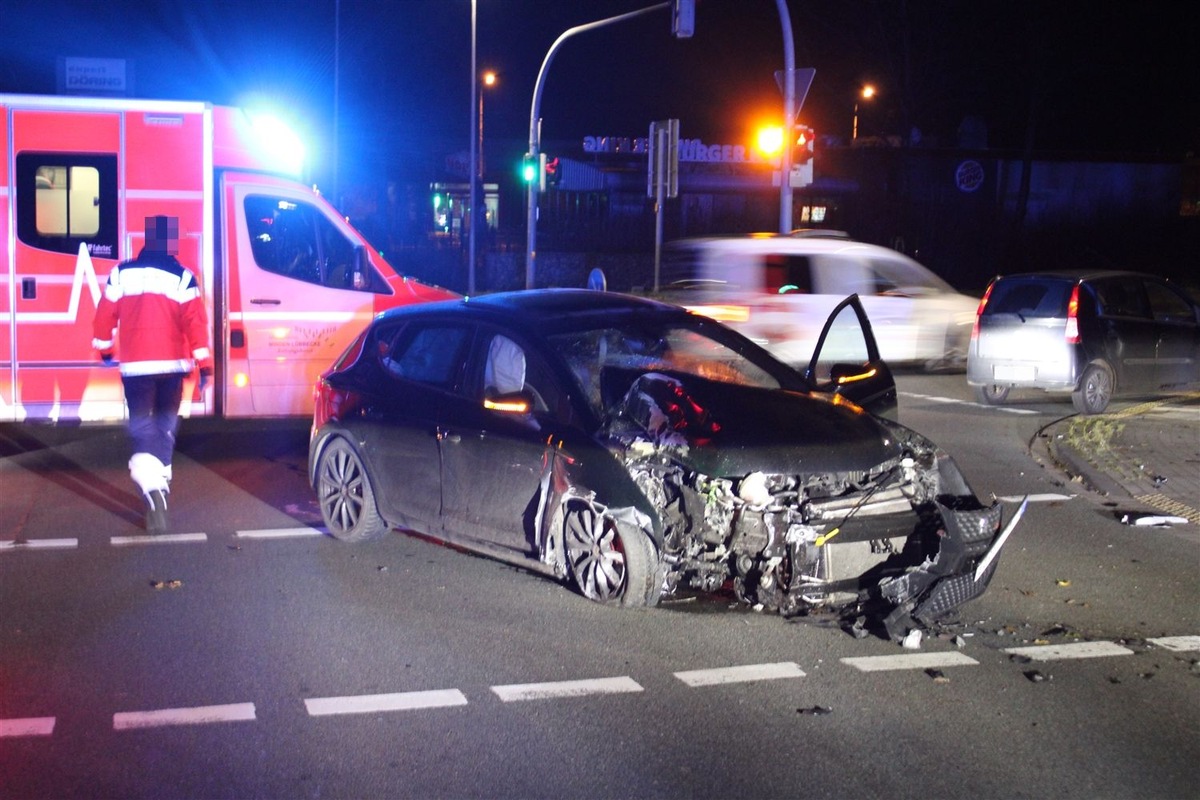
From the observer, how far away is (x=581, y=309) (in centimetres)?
750

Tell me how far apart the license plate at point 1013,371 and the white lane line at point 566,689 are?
10007 mm

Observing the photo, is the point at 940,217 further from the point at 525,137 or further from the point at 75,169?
the point at 75,169

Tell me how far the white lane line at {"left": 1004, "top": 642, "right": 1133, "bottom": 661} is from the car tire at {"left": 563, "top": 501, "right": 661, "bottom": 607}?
1732 mm

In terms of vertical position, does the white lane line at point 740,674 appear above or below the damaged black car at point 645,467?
below

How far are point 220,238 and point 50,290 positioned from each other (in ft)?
4.99

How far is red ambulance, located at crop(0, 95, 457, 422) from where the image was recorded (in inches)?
449

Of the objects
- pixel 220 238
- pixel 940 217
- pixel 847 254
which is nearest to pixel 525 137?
pixel 940 217

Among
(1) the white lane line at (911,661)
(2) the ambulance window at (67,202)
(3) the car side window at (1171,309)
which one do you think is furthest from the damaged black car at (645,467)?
(3) the car side window at (1171,309)

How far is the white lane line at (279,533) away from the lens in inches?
328

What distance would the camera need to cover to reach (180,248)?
38.2 feet

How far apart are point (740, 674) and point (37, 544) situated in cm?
466

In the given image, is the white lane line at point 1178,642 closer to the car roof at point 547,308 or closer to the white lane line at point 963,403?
the car roof at point 547,308

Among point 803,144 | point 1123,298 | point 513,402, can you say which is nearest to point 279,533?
point 513,402

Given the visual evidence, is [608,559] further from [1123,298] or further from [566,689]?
[1123,298]
